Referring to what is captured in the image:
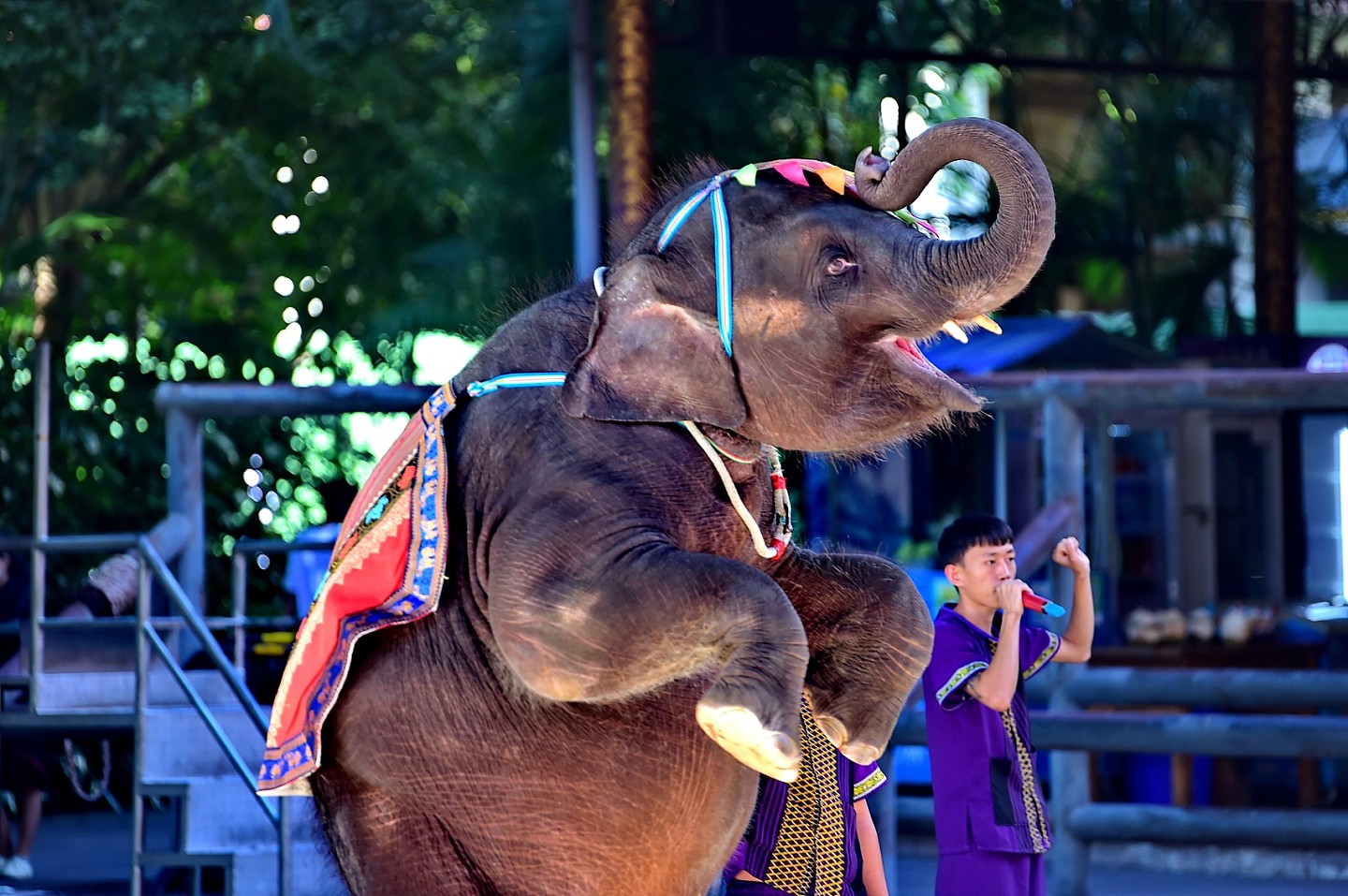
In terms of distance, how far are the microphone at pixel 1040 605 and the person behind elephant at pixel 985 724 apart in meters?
0.02

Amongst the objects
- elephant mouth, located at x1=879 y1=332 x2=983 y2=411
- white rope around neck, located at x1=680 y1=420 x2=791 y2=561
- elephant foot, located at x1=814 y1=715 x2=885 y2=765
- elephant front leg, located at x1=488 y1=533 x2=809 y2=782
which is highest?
elephant mouth, located at x1=879 y1=332 x2=983 y2=411

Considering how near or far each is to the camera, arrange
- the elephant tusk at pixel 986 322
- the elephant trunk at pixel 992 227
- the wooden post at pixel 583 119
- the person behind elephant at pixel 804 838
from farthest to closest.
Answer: the wooden post at pixel 583 119
the person behind elephant at pixel 804 838
the elephant tusk at pixel 986 322
the elephant trunk at pixel 992 227

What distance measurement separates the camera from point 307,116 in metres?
11.9

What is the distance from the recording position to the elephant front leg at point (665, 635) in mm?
1903

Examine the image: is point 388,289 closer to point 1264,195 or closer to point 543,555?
point 1264,195

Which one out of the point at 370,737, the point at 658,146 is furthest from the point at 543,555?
the point at 658,146

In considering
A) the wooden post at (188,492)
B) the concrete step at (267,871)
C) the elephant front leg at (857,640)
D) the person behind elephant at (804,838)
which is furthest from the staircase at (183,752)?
the elephant front leg at (857,640)

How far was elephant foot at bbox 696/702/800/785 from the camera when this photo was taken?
1.88 m

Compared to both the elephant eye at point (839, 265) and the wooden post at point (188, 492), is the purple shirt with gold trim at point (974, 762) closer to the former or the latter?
the elephant eye at point (839, 265)

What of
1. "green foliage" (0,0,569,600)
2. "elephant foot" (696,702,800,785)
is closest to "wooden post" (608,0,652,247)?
"green foliage" (0,0,569,600)

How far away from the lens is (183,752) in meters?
5.20

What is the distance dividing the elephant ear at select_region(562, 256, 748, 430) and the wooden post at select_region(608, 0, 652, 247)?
6154 mm

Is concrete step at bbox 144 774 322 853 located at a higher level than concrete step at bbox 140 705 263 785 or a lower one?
lower

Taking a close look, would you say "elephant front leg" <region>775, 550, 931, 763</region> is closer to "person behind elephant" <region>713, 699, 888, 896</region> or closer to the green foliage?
"person behind elephant" <region>713, 699, 888, 896</region>
